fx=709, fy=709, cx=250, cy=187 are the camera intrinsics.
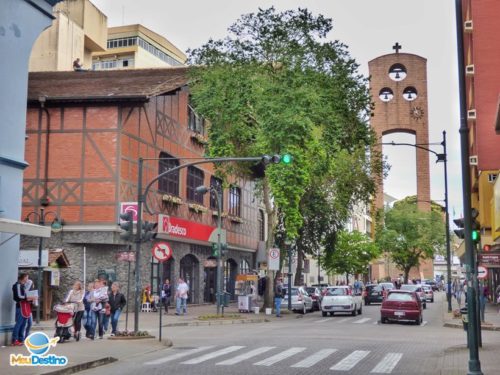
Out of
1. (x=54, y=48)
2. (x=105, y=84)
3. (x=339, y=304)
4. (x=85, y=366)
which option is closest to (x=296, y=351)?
(x=85, y=366)

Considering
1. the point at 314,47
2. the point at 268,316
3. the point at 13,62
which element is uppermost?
the point at 314,47

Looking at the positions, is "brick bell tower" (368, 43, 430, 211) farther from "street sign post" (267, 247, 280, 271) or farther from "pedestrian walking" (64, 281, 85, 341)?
"pedestrian walking" (64, 281, 85, 341)

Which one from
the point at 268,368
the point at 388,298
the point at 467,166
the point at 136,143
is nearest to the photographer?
the point at 467,166

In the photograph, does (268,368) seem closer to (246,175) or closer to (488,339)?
(488,339)

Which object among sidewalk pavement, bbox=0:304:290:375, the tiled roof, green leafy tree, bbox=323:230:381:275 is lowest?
sidewalk pavement, bbox=0:304:290:375

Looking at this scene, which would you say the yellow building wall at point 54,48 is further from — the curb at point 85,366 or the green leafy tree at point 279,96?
the curb at point 85,366

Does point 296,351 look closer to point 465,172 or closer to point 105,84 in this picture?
point 465,172

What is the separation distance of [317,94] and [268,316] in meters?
10.9

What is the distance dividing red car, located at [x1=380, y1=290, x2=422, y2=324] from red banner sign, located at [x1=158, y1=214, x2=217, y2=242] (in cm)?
876

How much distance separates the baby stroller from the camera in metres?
18.2

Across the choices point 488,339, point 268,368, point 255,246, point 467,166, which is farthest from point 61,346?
point 255,246

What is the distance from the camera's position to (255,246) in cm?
5384

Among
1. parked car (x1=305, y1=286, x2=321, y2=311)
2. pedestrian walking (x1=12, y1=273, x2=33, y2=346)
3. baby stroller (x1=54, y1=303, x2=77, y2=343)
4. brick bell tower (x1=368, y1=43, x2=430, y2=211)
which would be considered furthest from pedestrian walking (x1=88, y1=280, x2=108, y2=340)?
brick bell tower (x1=368, y1=43, x2=430, y2=211)

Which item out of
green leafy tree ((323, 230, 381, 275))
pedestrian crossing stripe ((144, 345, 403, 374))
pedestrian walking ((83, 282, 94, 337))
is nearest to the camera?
pedestrian crossing stripe ((144, 345, 403, 374))
